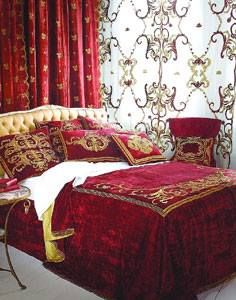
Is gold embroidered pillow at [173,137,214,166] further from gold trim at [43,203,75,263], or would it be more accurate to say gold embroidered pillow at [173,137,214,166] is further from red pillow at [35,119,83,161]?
gold trim at [43,203,75,263]

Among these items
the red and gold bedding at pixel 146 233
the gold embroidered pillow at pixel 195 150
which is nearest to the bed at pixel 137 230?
the red and gold bedding at pixel 146 233

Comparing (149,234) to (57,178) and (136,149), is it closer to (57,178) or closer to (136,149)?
(57,178)

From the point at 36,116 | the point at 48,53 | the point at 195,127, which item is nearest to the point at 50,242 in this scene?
the point at 36,116

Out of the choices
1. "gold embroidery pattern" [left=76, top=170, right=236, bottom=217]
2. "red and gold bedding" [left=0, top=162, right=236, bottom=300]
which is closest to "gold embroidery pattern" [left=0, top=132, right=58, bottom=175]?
"red and gold bedding" [left=0, top=162, right=236, bottom=300]

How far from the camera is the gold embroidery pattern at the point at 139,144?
12.4 ft

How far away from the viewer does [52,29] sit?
431cm

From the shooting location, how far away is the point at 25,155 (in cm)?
339

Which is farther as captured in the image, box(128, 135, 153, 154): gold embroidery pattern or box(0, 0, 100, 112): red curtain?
box(0, 0, 100, 112): red curtain

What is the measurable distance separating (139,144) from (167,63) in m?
1.08

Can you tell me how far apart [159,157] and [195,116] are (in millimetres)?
731

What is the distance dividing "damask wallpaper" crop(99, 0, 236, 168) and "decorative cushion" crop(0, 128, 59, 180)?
1.46 metres

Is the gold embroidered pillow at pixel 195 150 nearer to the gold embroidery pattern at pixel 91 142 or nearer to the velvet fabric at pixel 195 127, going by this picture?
the velvet fabric at pixel 195 127

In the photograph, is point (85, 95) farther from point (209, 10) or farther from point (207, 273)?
point (207, 273)

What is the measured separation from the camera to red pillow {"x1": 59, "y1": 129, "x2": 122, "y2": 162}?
367 cm
